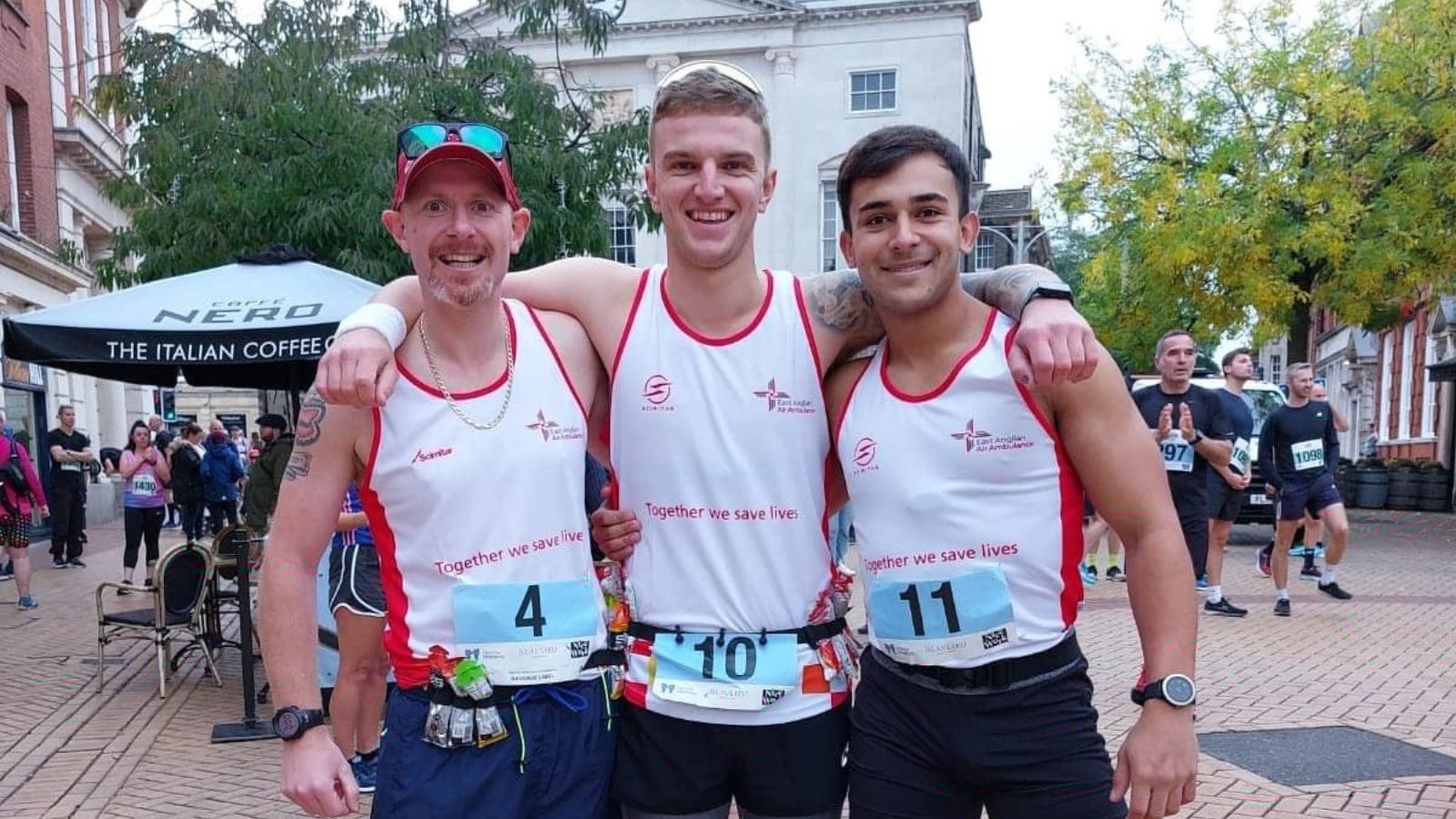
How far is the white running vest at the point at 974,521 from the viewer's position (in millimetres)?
2062

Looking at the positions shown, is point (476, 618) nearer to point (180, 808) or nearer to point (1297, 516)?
point (180, 808)

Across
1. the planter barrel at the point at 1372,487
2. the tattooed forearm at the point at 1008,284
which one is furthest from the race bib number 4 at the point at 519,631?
the planter barrel at the point at 1372,487

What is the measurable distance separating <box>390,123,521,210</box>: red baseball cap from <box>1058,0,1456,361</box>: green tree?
1457 cm

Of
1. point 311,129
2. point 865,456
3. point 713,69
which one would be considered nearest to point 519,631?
point 865,456

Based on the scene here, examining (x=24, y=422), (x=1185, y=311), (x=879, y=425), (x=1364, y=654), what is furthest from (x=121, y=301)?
(x=1185, y=311)

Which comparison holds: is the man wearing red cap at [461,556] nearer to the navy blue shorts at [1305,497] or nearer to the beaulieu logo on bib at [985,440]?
the beaulieu logo on bib at [985,440]

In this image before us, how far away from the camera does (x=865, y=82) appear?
28.3 m

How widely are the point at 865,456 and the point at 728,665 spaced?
523mm

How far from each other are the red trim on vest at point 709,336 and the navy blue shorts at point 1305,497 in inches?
293

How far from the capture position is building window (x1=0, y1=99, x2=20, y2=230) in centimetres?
1650

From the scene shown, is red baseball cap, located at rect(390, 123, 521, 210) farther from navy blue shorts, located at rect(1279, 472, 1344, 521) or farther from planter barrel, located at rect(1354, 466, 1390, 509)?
planter barrel, located at rect(1354, 466, 1390, 509)

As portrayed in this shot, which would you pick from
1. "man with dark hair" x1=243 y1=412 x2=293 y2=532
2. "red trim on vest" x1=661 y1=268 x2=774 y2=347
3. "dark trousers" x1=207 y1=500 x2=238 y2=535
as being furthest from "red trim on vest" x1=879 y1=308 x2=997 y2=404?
"dark trousers" x1=207 y1=500 x2=238 y2=535

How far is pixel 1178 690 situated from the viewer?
1.95m

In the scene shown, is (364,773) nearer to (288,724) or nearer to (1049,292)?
(288,724)
